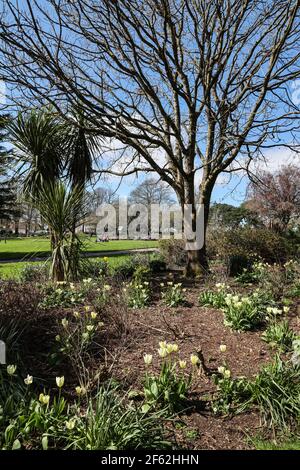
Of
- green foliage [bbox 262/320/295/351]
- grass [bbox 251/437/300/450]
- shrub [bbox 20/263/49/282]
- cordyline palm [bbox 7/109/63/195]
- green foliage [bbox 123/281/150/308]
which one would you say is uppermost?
cordyline palm [bbox 7/109/63/195]

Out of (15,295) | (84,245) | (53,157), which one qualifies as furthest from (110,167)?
(15,295)

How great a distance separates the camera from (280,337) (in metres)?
3.58

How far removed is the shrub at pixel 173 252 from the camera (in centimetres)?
1041

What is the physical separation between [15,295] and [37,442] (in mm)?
2549

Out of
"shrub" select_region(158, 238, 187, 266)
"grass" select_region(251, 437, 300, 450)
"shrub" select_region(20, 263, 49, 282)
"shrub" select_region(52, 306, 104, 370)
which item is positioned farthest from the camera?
"shrub" select_region(158, 238, 187, 266)

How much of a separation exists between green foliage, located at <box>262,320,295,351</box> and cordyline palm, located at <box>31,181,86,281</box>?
3.58 m

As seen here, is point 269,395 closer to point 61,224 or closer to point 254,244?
point 61,224

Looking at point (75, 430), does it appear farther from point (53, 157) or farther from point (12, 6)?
point (53, 157)

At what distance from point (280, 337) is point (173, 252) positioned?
742cm

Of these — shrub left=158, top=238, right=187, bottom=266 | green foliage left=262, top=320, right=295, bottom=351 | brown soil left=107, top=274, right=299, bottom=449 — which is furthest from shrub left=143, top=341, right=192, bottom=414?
shrub left=158, top=238, right=187, bottom=266

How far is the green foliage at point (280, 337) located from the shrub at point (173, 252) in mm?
6538

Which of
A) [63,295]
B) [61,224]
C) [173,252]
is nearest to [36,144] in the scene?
[61,224]

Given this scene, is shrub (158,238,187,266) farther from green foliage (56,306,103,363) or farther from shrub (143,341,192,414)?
shrub (143,341,192,414)

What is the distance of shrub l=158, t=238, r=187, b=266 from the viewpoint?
34.2 feet
